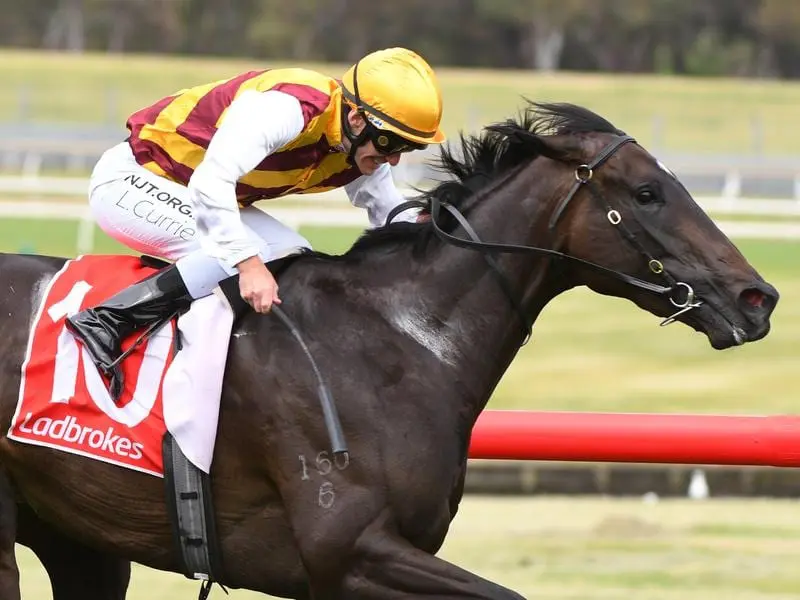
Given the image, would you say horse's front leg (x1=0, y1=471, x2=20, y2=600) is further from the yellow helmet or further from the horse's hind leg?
the yellow helmet

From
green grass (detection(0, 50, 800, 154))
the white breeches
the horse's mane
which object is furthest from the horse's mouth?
green grass (detection(0, 50, 800, 154))

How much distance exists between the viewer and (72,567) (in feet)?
13.5

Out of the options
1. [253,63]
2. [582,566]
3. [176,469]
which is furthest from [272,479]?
[253,63]

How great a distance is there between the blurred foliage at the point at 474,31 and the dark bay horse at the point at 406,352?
3976 centimetres

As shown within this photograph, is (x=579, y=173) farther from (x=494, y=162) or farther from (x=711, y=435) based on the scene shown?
(x=711, y=435)

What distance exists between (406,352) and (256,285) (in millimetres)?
399

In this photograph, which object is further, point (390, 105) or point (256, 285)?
point (390, 105)

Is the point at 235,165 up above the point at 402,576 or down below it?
above

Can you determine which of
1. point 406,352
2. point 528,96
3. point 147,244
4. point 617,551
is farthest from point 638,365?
point 528,96

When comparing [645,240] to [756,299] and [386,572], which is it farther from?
[386,572]

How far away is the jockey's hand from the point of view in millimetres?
3441

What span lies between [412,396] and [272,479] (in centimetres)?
37

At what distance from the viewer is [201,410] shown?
357cm

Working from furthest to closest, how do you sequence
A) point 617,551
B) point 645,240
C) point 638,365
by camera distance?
point 638,365 < point 617,551 < point 645,240
